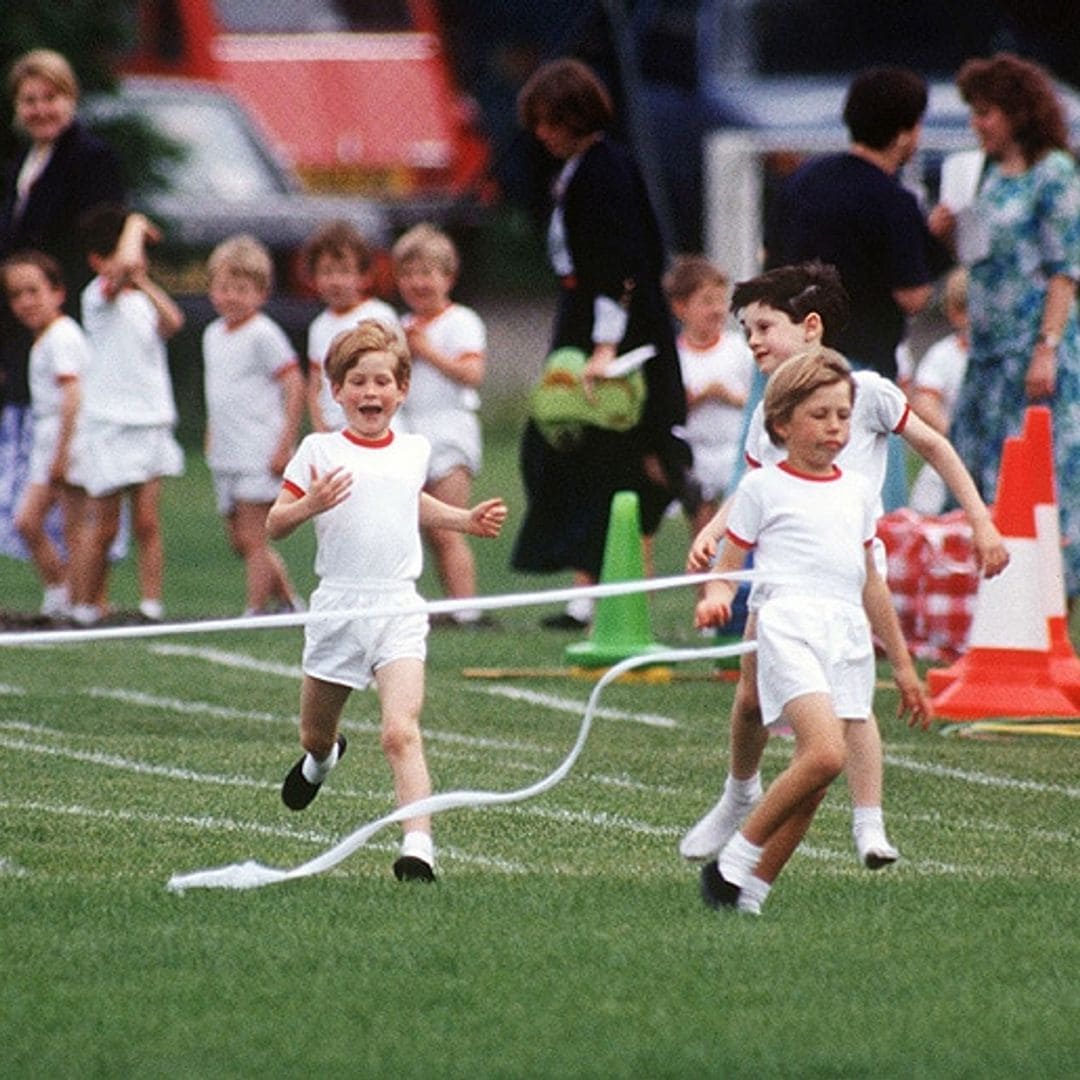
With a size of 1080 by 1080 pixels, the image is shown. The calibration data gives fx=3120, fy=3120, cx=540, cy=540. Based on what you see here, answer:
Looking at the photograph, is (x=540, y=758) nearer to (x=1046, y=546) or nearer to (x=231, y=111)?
(x=1046, y=546)

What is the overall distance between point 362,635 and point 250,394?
21.4 feet

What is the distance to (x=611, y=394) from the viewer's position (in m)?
12.9

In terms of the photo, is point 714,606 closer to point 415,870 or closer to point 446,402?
point 415,870

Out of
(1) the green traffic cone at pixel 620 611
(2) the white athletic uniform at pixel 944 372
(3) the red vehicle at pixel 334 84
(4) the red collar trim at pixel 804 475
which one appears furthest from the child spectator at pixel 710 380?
(3) the red vehicle at pixel 334 84

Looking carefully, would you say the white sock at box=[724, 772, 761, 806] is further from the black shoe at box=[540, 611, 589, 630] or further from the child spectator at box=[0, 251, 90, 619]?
the child spectator at box=[0, 251, 90, 619]

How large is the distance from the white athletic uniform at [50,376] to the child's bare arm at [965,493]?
21.8 feet

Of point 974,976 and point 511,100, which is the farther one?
point 511,100

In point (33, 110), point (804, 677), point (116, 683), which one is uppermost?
point (33, 110)

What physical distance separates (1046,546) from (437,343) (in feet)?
12.5

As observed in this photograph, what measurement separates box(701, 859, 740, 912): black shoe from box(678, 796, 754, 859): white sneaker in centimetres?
63

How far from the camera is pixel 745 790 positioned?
7422mm

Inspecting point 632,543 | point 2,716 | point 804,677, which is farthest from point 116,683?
point 804,677

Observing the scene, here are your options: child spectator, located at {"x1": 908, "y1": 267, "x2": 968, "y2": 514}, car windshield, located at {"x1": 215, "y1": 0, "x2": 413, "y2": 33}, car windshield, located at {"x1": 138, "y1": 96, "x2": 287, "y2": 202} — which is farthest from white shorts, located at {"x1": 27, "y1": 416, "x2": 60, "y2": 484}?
car windshield, located at {"x1": 215, "y1": 0, "x2": 413, "y2": 33}

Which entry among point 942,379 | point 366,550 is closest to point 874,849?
point 366,550
